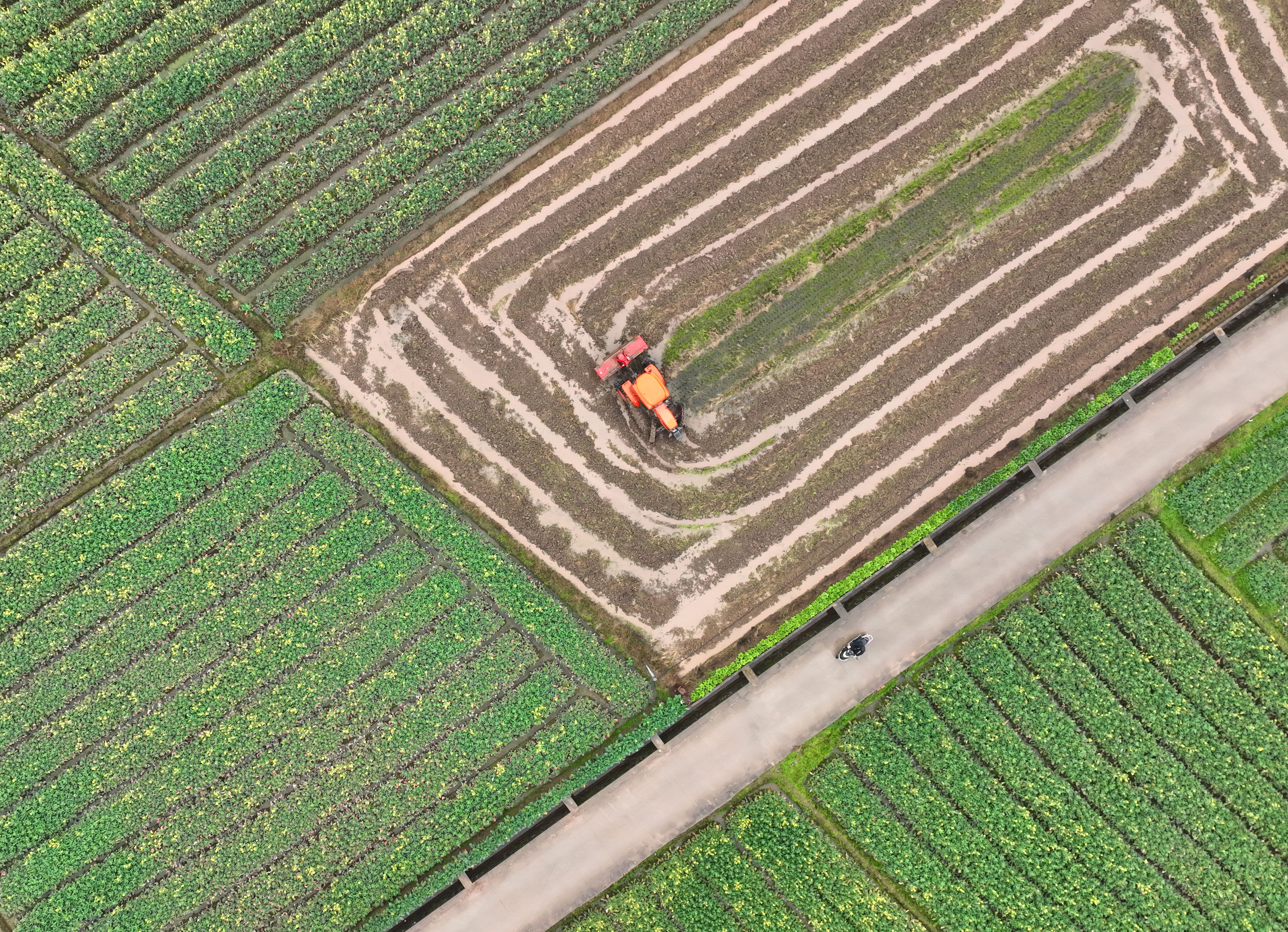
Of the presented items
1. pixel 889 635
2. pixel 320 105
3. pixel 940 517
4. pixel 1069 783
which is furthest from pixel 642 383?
pixel 1069 783

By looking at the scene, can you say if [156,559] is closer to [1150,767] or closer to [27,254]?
[27,254]

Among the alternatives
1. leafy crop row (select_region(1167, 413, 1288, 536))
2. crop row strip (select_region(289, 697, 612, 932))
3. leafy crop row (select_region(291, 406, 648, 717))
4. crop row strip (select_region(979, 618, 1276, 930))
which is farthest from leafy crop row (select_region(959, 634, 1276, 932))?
crop row strip (select_region(289, 697, 612, 932))

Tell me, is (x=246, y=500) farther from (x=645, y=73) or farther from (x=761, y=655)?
(x=645, y=73)

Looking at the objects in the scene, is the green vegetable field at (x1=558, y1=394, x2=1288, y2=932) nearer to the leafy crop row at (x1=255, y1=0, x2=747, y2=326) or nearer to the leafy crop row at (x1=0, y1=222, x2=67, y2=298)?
the leafy crop row at (x1=255, y1=0, x2=747, y2=326)

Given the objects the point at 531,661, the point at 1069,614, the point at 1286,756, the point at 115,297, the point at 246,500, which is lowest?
the point at 1286,756

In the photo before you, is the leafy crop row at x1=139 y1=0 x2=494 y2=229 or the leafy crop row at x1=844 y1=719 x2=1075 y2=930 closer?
the leafy crop row at x1=844 y1=719 x2=1075 y2=930

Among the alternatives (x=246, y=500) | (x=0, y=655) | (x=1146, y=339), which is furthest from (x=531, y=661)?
(x=1146, y=339)
